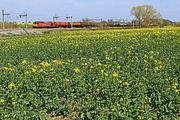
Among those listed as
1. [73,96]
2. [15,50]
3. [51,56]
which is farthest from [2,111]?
[15,50]

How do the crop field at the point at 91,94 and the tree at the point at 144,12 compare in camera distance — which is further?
the tree at the point at 144,12

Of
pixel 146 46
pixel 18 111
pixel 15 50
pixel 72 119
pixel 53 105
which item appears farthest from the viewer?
pixel 15 50

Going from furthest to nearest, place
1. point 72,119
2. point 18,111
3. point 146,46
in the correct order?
point 146,46 < point 72,119 < point 18,111

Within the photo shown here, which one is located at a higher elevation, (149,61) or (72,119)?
(149,61)

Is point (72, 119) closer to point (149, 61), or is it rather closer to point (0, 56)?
point (149, 61)

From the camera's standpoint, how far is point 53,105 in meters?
7.47

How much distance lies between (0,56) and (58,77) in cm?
1001

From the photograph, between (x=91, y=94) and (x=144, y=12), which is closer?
(x=91, y=94)

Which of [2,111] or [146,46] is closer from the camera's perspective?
[2,111]

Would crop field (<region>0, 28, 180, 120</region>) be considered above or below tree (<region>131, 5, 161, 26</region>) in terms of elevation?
below

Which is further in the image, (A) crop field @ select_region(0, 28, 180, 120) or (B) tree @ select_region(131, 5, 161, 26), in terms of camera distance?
(B) tree @ select_region(131, 5, 161, 26)

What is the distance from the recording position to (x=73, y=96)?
7.72 m

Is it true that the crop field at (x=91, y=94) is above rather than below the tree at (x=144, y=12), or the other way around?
below

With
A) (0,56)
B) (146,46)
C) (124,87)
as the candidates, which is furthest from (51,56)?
(124,87)
